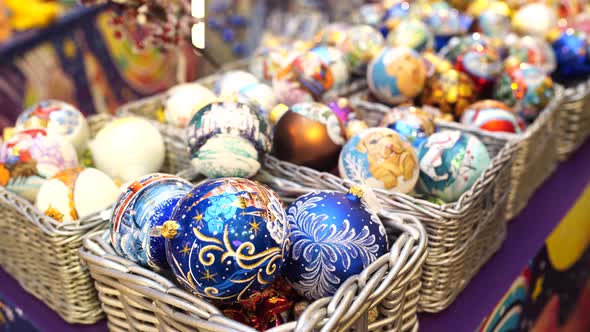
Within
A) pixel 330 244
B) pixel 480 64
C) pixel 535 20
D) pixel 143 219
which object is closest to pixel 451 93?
pixel 480 64

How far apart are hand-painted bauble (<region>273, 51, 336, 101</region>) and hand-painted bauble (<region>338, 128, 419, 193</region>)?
0.34 metres

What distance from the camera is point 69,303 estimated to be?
1035mm

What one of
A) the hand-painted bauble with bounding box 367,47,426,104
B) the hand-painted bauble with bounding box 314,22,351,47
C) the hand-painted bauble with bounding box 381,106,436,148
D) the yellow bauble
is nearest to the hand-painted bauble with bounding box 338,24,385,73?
the hand-painted bauble with bounding box 314,22,351,47

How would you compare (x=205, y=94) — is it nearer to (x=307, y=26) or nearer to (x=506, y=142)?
(x=506, y=142)

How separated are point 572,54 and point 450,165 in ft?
3.25

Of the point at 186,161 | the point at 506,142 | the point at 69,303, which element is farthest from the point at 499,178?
the point at 69,303

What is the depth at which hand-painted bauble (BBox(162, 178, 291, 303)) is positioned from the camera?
0.73m

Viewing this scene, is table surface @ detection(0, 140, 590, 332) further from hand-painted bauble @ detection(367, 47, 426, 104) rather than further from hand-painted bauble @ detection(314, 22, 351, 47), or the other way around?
hand-painted bauble @ detection(314, 22, 351, 47)

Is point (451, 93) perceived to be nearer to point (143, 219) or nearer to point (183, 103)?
point (183, 103)

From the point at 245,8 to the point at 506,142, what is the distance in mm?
2042

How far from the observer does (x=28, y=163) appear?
1.12m

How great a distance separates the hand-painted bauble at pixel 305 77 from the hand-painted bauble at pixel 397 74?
6.3 inches

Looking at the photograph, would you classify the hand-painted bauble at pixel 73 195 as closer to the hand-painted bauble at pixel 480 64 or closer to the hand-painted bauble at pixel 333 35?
the hand-painted bauble at pixel 333 35

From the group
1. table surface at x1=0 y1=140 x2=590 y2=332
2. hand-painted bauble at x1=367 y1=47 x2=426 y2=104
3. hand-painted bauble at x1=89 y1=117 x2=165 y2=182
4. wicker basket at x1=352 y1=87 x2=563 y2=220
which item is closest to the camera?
table surface at x1=0 y1=140 x2=590 y2=332
